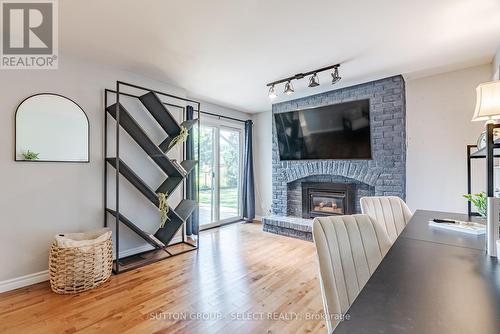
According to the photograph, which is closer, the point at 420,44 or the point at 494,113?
the point at 494,113

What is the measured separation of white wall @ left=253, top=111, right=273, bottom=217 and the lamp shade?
12.4ft

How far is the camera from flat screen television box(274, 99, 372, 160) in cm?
358

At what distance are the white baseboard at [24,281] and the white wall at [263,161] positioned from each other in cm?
370

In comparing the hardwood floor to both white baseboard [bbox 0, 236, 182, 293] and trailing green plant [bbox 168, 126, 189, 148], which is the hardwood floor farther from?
trailing green plant [bbox 168, 126, 189, 148]

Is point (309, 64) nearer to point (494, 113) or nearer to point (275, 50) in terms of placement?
point (275, 50)

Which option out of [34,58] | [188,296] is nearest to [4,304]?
[188,296]

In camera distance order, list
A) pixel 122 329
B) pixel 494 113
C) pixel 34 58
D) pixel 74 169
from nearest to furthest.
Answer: pixel 494 113 → pixel 122 329 → pixel 34 58 → pixel 74 169

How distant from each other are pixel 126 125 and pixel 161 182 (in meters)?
0.93

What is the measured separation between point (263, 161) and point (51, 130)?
3.64 metres

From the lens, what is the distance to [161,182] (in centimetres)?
344

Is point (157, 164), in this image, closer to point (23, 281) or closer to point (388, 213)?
point (23, 281)

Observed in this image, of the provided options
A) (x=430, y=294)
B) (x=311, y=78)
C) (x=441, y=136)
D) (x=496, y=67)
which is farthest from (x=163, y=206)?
(x=496, y=67)

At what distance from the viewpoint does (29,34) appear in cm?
215

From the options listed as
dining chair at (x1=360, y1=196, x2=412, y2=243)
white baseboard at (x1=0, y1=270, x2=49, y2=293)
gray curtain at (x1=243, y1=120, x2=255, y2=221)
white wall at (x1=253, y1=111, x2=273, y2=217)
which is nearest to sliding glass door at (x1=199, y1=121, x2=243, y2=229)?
gray curtain at (x1=243, y1=120, x2=255, y2=221)
